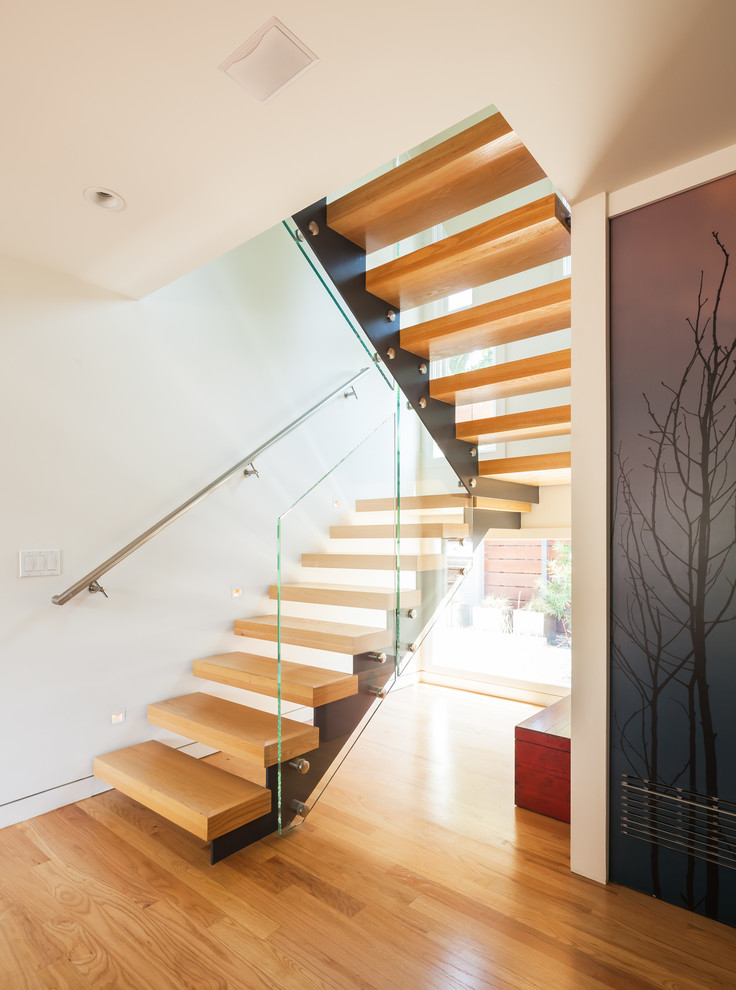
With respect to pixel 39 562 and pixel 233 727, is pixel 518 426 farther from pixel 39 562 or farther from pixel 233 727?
pixel 39 562

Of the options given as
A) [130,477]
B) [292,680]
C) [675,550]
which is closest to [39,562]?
[130,477]

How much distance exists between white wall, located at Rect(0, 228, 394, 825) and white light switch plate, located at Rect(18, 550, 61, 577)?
4 centimetres

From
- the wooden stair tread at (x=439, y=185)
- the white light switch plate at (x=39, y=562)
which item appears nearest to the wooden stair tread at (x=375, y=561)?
the white light switch plate at (x=39, y=562)

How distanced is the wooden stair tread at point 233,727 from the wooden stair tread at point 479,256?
2.03 meters

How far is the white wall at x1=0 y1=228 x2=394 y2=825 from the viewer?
2.53 meters

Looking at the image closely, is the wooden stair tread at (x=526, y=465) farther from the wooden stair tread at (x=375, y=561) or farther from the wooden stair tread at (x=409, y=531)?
the wooden stair tread at (x=375, y=561)

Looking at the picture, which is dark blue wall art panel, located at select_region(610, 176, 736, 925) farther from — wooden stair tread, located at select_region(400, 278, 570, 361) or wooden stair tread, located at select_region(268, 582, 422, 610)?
wooden stair tread, located at select_region(268, 582, 422, 610)

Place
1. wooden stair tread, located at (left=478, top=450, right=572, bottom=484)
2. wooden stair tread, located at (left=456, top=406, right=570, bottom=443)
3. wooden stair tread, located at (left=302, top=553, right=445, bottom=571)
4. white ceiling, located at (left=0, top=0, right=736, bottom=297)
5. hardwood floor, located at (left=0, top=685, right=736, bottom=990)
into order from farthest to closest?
wooden stair tread, located at (left=478, top=450, right=572, bottom=484), wooden stair tread, located at (left=456, top=406, right=570, bottom=443), wooden stair tread, located at (left=302, top=553, right=445, bottom=571), hardwood floor, located at (left=0, top=685, right=736, bottom=990), white ceiling, located at (left=0, top=0, right=736, bottom=297)

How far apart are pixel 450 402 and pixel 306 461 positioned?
116 centimetres

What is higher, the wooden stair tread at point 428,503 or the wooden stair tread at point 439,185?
the wooden stair tread at point 439,185

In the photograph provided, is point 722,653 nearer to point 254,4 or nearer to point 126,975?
point 126,975

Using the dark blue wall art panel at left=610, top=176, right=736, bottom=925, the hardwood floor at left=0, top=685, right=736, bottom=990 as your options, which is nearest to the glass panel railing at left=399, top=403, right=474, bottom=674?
the hardwood floor at left=0, top=685, right=736, bottom=990

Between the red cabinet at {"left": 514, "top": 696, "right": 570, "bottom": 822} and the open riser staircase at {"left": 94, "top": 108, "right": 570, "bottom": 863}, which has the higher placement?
the open riser staircase at {"left": 94, "top": 108, "right": 570, "bottom": 863}

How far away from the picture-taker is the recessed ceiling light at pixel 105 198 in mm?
2055
